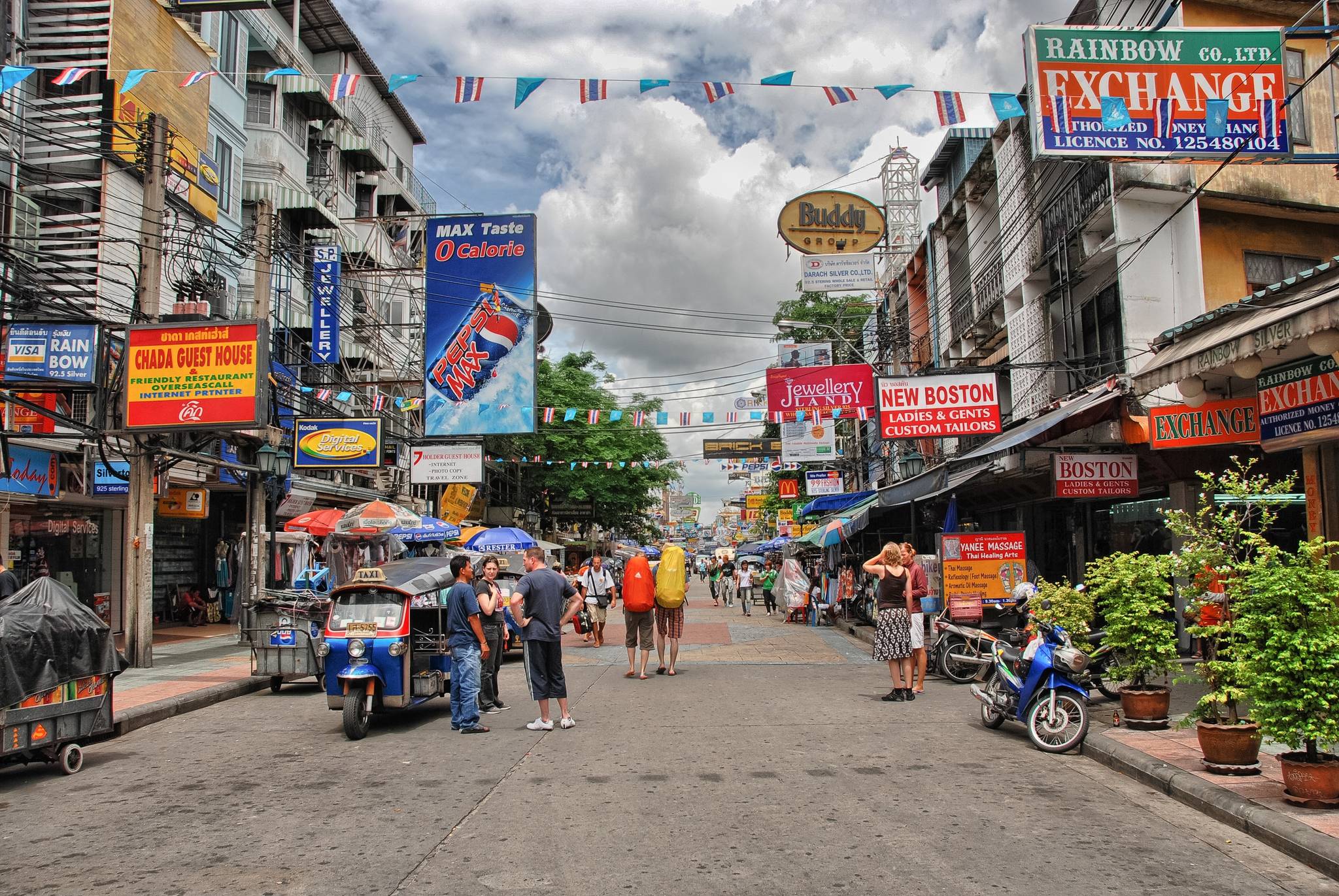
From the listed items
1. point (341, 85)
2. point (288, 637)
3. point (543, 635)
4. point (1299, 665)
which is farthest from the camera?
point (288, 637)

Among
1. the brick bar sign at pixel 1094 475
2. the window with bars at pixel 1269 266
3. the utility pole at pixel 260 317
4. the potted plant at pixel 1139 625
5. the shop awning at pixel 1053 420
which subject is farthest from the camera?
the utility pole at pixel 260 317

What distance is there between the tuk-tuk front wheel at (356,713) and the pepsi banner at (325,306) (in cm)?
1642

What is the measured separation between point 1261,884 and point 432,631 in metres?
8.33

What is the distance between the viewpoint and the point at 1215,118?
1055cm

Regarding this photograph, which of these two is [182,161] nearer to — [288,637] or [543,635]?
[288,637]

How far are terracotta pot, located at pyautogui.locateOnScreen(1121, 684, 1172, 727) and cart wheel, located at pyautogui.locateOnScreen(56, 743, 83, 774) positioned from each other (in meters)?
9.44

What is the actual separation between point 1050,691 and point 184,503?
59.1ft

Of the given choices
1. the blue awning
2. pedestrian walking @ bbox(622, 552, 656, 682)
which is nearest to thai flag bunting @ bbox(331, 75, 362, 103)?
pedestrian walking @ bbox(622, 552, 656, 682)

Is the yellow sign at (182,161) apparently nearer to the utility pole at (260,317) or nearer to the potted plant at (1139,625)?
the utility pole at (260,317)

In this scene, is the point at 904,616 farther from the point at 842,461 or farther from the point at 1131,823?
the point at 842,461

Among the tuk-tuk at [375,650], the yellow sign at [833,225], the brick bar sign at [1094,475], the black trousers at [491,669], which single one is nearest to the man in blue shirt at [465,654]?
the tuk-tuk at [375,650]

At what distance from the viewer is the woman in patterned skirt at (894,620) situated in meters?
11.2

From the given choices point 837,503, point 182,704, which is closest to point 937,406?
point 837,503

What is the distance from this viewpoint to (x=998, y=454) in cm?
1678
